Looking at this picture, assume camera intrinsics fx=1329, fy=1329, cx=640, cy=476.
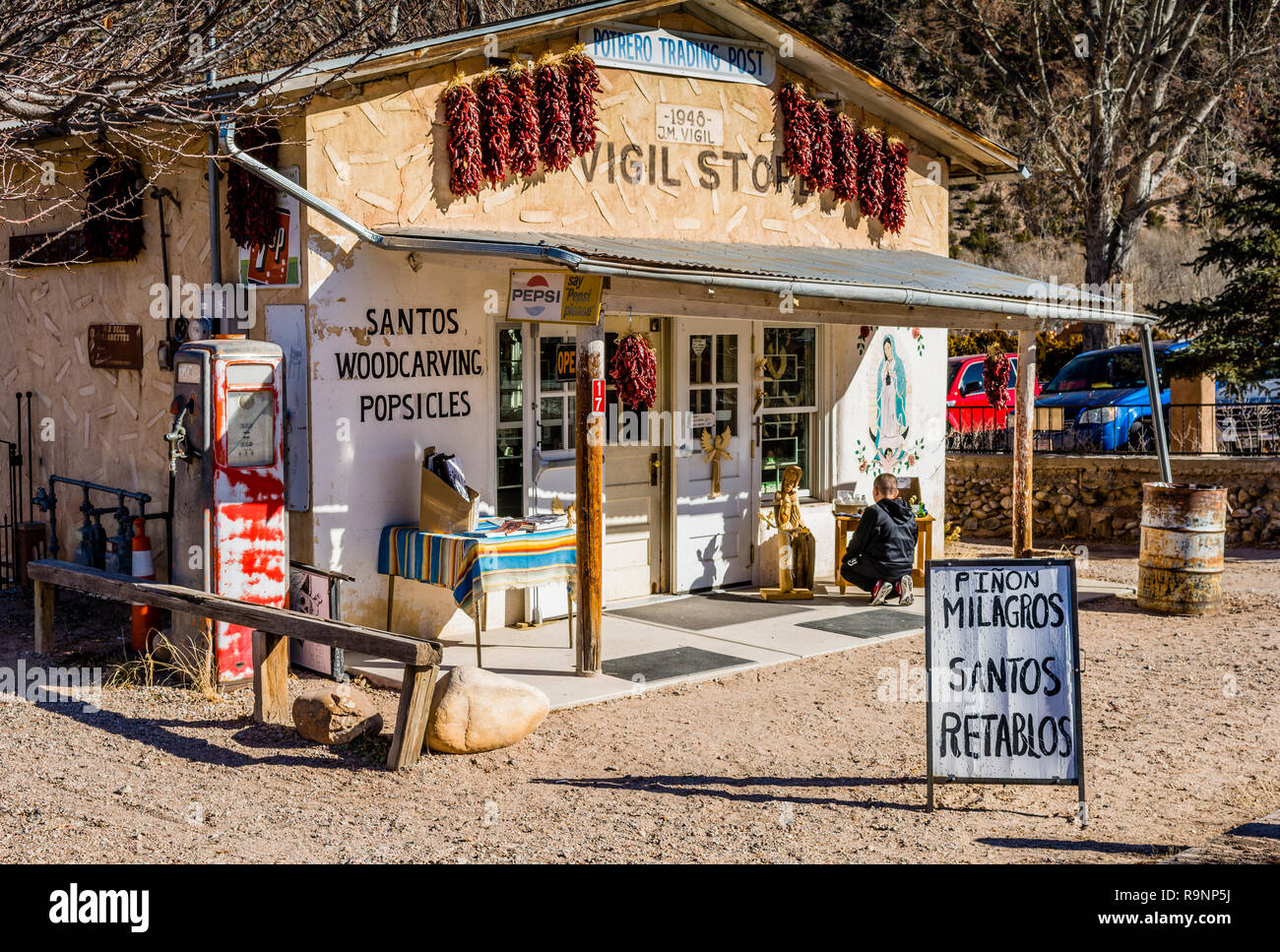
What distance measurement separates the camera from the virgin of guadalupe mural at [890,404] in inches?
508

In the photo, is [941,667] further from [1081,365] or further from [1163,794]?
[1081,365]

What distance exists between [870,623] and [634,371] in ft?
9.27

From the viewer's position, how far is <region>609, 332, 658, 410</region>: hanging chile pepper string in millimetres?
9891

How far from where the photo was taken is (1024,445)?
468 inches

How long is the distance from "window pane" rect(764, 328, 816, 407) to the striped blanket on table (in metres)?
3.51

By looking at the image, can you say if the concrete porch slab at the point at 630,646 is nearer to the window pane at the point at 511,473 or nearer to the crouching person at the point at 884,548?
the crouching person at the point at 884,548

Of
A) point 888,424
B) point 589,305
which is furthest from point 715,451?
point 589,305

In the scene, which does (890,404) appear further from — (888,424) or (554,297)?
(554,297)

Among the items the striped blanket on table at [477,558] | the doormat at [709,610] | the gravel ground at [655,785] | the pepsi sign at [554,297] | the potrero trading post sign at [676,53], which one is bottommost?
the gravel ground at [655,785]

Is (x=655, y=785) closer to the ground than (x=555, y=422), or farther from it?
closer to the ground

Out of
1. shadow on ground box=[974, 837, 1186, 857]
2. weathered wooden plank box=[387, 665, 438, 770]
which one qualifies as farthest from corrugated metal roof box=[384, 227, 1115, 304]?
shadow on ground box=[974, 837, 1186, 857]

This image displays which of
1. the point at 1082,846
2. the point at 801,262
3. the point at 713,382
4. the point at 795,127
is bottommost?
the point at 1082,846

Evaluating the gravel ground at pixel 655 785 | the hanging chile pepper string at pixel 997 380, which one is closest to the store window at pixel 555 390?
the gravel ground at pixel 655 785

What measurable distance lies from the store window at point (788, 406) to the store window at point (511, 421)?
2.68 meters
